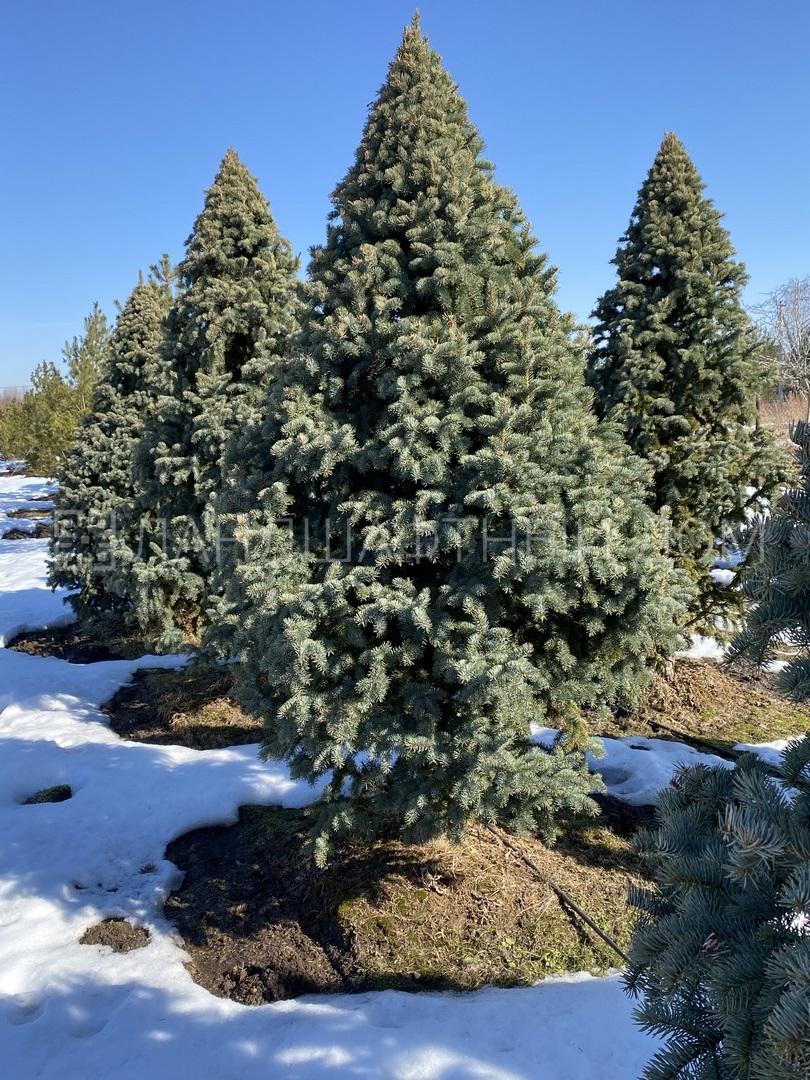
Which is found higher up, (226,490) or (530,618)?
(226,490)

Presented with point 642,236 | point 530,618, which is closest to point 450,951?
point 530,618

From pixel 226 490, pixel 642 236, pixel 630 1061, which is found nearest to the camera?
pixel 630 1061

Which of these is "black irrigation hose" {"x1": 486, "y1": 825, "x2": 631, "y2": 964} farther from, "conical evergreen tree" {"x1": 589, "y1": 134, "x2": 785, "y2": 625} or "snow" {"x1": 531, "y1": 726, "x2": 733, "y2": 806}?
"conical evergreen tree" {"x1": 589, "y1": 134, "x2": 785, "y2": 625}

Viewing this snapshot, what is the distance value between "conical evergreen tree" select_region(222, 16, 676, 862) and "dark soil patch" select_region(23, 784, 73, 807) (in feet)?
8.78

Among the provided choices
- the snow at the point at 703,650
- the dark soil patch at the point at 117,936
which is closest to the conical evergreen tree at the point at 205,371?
the dark soil patch at the point at 117,936

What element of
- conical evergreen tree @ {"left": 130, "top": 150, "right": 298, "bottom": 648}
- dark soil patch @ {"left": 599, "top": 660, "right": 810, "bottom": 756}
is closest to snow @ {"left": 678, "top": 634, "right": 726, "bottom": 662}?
dark soil patch @ {"left": 599, "top": 660, "right": 810, "bottom": 756}

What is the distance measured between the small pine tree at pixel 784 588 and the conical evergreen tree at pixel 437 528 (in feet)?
4.29

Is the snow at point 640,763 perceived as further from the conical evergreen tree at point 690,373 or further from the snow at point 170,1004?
the conical evergreen tree at point 690,373

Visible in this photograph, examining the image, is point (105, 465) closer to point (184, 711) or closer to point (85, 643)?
point (85, 643)

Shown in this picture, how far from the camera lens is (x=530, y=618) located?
356 centimetres

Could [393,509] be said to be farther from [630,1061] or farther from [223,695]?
[223,695]

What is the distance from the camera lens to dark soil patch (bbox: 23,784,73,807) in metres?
5.30

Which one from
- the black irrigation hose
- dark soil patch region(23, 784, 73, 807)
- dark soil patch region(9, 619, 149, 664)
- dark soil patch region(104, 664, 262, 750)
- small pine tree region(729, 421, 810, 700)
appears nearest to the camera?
small pine tree region(729, 421, 810, 700)

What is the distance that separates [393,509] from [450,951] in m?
2.27
